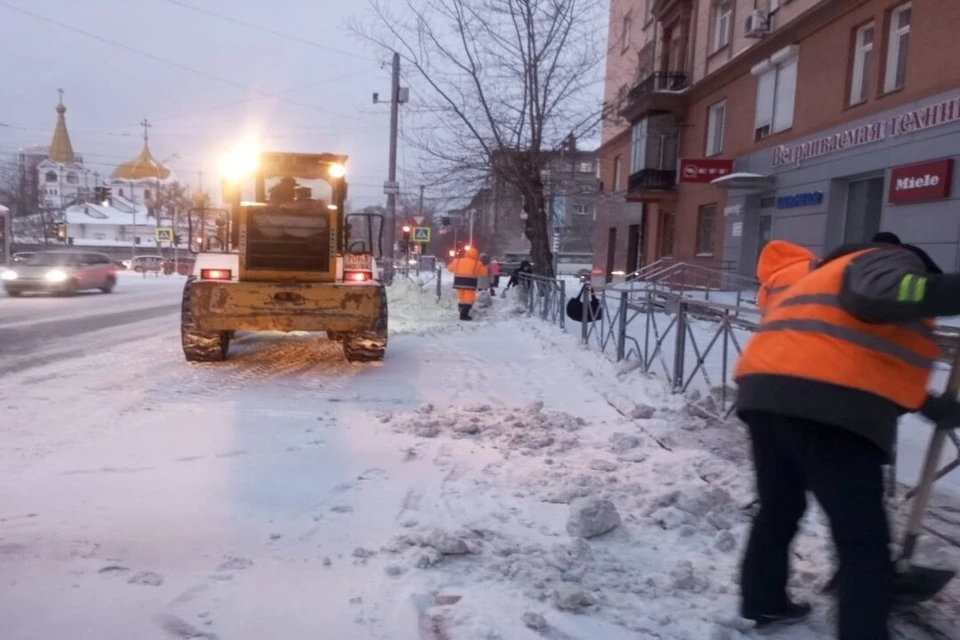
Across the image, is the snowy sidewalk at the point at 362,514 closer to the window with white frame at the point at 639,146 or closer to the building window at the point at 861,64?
the building window at the point at 861,64

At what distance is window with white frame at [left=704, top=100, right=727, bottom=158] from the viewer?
24766 millimetres

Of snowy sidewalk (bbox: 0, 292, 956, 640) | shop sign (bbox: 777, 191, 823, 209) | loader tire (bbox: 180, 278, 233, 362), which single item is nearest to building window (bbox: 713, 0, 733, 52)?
shop sign (bbox: 777, 191, 823, 209)

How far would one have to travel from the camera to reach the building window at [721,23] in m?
24.0

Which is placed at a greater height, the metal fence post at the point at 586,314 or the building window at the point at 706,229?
the building window at the point at 706,229

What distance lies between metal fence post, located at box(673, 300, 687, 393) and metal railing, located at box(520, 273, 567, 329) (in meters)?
6.60

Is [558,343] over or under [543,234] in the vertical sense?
under

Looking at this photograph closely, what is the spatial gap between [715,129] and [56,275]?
66.9 feet

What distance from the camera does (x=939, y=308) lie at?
246cm

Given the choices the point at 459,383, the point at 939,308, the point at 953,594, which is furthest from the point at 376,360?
the point at 939,308

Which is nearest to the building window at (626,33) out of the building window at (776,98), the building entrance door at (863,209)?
the building window at (776,98)

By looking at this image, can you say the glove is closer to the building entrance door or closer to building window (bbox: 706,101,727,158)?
the building entrance door

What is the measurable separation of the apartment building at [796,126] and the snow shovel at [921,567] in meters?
11.9

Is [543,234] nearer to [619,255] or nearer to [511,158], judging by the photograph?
[511,158]

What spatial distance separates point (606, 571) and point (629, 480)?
1544 millimetres
